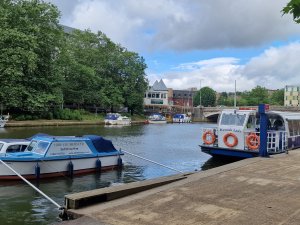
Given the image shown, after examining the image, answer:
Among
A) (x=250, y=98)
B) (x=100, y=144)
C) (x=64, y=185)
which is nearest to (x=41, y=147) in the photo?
(x=64, y=185)

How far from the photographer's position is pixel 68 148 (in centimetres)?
2047

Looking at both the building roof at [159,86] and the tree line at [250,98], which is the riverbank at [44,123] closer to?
the building roof at [159,86]

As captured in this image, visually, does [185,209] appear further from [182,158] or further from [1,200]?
[182,158]

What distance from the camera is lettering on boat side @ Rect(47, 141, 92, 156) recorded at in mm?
19752

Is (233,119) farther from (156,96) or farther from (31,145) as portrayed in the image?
(156,96)

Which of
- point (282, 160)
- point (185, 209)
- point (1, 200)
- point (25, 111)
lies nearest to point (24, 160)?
point (1, 200)

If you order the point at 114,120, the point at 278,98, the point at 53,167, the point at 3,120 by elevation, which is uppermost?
the point at 278,98

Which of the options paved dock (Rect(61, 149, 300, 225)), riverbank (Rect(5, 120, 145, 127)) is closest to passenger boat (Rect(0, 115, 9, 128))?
riverbank (Rect(5, 120, 145, 127))

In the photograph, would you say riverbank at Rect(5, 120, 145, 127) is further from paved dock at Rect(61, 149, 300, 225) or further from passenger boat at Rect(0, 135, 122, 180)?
paved dock at Rect(61, 149, 300, 225)

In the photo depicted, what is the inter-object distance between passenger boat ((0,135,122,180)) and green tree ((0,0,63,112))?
119ft

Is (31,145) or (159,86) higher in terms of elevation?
(159,86)

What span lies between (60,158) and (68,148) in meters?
0.84

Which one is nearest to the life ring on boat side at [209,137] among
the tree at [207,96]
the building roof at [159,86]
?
the building roof at [159,86]

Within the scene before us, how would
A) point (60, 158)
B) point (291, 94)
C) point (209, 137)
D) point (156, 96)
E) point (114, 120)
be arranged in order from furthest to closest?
1. point (291, 94)
2. point (156, 96)
3. point (114, 120)
4. point (209, 137)
5. point (60, 158)
